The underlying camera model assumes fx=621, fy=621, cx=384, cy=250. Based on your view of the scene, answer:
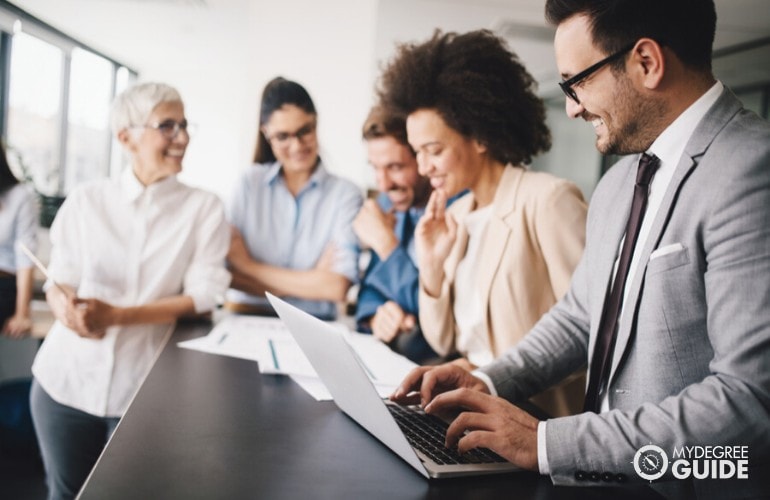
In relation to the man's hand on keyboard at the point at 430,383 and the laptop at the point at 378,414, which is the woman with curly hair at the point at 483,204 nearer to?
the man's hand on keyboard at the point at 430,383

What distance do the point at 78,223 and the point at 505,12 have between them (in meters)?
4.18

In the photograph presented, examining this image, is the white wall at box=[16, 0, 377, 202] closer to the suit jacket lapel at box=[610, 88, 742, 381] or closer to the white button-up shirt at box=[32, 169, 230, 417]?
the white button-up shirt at box=[32, 169, 230, 417]

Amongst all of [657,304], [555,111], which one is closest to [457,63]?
[657,304]

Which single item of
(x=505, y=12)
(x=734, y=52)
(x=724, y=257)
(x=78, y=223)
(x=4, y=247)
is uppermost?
(x=505, y=12)

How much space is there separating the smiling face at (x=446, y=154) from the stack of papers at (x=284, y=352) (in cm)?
59

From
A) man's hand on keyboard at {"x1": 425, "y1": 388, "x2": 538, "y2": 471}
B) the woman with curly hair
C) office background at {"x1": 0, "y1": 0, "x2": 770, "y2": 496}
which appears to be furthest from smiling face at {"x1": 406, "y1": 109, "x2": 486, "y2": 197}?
office background at {"x1": 0, "y1": 0, "x2": 770, "y2": 496}

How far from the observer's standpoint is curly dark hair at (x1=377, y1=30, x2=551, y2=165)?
2092 millimetres

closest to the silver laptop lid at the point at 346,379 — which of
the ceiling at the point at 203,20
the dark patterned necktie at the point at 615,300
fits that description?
the dark patterned necktie at the point at 615,300

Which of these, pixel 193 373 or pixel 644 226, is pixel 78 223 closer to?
pixel 193 373

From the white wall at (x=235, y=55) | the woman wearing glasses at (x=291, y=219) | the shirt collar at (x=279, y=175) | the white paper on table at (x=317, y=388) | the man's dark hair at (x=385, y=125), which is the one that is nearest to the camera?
the white paper on table at (x=317, y=388)

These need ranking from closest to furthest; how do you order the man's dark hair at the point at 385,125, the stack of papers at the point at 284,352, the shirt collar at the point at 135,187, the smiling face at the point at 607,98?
the smiling face at the point at 607,98 < the stack of papers at the point at 284,352 < the shirt collar at the point at 135,187 < the man's dark hair at the point at 385,125

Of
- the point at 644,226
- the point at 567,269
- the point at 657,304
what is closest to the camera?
the point at 657,304

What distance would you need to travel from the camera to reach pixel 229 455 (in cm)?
93

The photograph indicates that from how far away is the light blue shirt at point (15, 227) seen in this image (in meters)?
3.11
